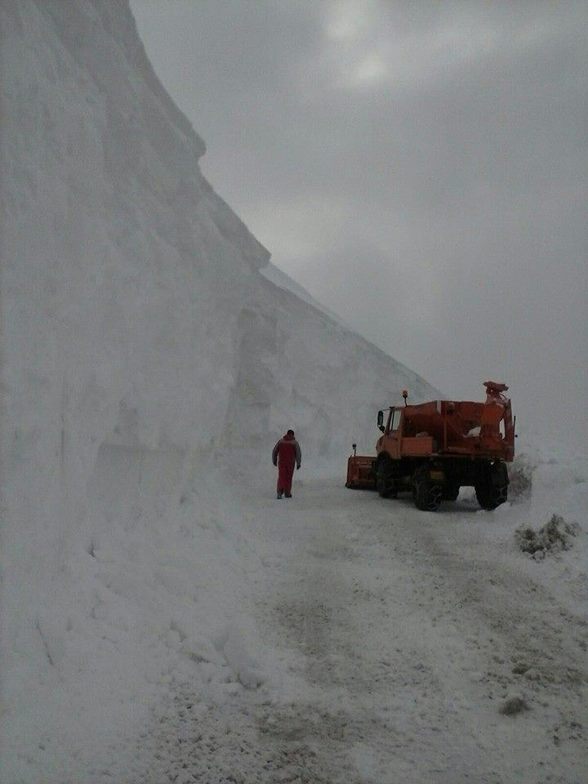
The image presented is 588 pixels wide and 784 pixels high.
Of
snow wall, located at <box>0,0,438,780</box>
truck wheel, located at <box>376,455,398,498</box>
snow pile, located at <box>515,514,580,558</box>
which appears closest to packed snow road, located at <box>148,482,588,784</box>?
snow pile, located at <box>515,514,580,558</box>

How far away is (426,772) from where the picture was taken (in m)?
2.66

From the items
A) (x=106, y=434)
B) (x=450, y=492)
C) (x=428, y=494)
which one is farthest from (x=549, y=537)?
(x=106, y=434)

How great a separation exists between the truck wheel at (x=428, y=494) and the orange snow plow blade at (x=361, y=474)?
317cm

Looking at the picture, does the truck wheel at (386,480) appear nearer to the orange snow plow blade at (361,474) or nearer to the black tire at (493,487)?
the orange snow plow blade at (361,474)

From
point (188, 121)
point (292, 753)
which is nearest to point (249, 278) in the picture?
point (188, 121)

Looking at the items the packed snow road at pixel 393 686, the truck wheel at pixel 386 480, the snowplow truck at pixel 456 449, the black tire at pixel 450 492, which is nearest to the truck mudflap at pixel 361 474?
the truck wheel at pixel 386 480

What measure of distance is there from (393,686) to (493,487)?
288 inches

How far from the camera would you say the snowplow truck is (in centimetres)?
1027

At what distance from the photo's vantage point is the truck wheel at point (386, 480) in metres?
11.9

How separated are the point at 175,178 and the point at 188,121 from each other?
254cm

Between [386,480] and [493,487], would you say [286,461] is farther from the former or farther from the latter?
[493,487]

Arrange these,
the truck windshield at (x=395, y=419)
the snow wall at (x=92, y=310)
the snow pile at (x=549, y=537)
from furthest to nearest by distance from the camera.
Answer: the truck windshield at (x=395, y=419), the snow pile at (x=549, y=537), the snow wall at (x=92, y=310)

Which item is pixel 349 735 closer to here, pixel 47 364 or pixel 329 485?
pixel 47 364

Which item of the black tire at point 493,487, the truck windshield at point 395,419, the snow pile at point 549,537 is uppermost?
the truck windshield at point 395,419
